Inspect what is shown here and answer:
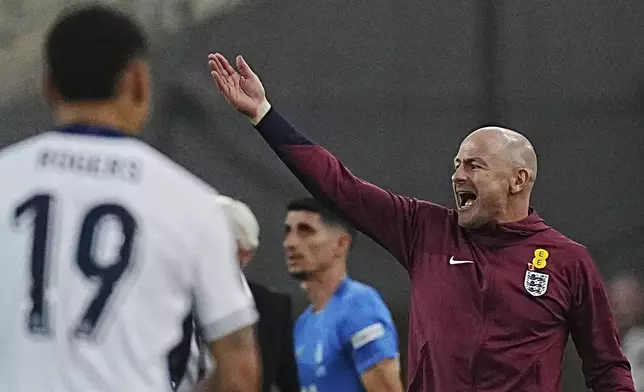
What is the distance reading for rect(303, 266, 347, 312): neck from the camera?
5512mm

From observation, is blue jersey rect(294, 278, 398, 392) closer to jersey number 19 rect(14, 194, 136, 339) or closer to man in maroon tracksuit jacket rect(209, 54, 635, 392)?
man in maroon tracksuit jacket rect(209, 54, 635, 392)

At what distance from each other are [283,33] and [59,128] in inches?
204

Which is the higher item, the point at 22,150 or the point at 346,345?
the point at 22,150

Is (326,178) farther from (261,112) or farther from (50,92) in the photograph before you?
(50,92)

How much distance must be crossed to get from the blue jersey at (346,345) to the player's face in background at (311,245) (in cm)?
34

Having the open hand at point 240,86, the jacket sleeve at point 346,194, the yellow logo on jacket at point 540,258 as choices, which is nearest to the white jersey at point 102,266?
the open hand at point 240,86

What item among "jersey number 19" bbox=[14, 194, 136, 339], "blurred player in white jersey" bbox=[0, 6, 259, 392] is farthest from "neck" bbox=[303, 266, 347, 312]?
"jersey number 19" bbox=[14, 194, 136, 339]

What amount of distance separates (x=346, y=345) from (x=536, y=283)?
47.4 inches

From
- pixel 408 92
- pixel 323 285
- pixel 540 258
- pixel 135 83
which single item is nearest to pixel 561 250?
pixel 540 258

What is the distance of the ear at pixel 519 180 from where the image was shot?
173 inches

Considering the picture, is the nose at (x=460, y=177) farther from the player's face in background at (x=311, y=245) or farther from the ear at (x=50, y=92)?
the ear at (x=50, y=92)

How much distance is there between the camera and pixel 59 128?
2.42 metres

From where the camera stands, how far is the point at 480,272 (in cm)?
420

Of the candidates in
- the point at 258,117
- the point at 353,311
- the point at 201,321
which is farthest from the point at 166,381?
the point at 353,311
